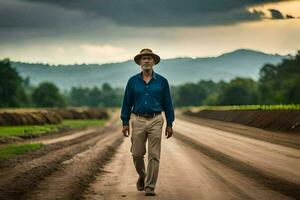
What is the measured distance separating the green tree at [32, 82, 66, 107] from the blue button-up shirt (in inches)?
5521

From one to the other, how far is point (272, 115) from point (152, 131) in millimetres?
34591

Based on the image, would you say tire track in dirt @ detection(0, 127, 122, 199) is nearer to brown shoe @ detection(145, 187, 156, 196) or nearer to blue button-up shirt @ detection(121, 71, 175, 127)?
brown shoe @ detection(145, 187, 156, 196)

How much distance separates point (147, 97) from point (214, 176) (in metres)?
3.49

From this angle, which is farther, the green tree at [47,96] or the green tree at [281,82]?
the green tree at [47,96]

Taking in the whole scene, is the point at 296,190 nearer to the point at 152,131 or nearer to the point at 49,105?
the point at 152,131

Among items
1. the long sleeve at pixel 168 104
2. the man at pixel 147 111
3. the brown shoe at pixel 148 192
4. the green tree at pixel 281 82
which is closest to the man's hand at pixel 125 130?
the man at pixel 147 111

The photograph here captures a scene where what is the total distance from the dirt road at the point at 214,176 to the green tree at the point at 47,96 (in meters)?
132

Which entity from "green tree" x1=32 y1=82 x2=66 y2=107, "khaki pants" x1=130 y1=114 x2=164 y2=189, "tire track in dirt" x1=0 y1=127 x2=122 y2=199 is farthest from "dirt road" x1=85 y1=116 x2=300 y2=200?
"green tree" x1=32 y1=82 x2=66 y2=107

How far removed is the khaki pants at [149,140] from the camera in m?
11.2

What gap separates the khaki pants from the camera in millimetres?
11250

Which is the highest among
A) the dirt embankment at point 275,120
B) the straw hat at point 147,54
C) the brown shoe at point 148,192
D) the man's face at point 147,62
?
the straw hat at point 147,54

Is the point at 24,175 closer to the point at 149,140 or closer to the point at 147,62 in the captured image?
the point at 149,140

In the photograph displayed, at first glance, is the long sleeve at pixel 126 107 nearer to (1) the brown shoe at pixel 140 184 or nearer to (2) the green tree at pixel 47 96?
(1) the brown shoe at pixel 140 184

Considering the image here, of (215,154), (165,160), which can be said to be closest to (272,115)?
(215,154)
